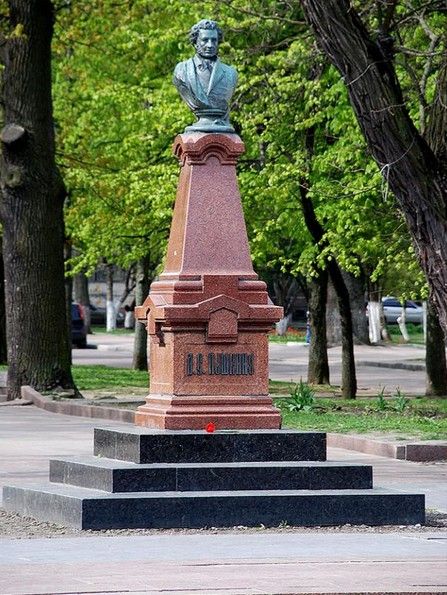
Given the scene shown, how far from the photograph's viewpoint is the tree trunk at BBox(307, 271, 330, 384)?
32.0 metres

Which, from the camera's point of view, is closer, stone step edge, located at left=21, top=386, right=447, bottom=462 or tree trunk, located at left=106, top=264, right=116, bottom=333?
stone step edge, located at left=21, top=386, right=447, bottom=462

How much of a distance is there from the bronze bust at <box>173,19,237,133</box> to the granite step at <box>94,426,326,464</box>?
2.68 metres

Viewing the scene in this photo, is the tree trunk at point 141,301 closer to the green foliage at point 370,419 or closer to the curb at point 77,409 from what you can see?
the curb at point 77,409

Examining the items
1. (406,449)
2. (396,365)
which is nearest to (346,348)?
(406,449)

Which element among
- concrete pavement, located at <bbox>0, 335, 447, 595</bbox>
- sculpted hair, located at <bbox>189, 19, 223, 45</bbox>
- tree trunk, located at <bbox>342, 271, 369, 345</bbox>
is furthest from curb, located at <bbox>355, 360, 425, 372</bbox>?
sculpted hair, located at <bbox>189, 19, 223, 45</bbox>

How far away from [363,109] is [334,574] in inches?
345

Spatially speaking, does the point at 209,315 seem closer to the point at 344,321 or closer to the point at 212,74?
the point at 212,74

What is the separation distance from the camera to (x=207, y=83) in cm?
1381

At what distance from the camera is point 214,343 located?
42.9 feet

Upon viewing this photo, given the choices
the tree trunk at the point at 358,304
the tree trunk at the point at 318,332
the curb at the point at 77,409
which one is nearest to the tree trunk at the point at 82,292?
the tree trunk at the point at 358,304

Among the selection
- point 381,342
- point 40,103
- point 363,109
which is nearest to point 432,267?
point 363,109

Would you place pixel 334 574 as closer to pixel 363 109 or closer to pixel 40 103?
pixel 363 109

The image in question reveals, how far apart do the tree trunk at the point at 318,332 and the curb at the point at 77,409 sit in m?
7.53

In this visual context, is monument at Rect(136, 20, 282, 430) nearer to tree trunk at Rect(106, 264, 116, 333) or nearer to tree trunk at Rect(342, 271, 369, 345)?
tree trunk at Rect(342, 271, 369, 345)
